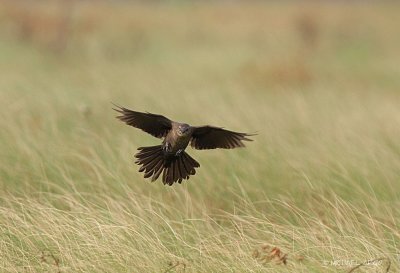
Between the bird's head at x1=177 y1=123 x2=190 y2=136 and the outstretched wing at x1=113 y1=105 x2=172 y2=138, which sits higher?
the outstretched wing at x1=113 y1=105 x2=172 y2=138

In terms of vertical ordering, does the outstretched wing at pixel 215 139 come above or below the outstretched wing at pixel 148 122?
below

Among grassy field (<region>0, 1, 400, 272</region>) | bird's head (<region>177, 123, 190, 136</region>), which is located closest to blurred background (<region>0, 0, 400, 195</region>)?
grassy field (<region>0, 1, 400, 272</region>)

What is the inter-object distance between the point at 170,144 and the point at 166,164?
0.73 ft

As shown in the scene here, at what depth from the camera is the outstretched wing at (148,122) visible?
12.4 ft

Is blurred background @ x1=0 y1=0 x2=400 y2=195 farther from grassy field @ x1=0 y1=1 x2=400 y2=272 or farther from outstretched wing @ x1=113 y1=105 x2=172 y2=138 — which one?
outstretched wing @ x1=113 y1=105 x2=172 y2=138

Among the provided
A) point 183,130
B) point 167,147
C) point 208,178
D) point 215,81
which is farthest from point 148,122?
point 215,81

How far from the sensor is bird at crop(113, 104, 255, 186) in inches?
149

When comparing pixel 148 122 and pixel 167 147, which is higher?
pixel 148 122

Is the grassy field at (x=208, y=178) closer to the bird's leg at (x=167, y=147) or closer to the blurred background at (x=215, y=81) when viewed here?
the blurred background at (x=215, y=81)

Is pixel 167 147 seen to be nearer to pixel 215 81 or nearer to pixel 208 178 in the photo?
pixel 208 178

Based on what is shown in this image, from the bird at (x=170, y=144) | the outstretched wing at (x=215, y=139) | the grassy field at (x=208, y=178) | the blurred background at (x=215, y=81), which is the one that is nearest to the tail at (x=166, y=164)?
the bird at (x=170, y=144)

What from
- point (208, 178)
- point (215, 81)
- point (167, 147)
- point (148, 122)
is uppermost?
point (215, 81)

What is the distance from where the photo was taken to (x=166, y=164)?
397 cm

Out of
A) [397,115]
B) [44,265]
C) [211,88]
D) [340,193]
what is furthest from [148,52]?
[44,265]
